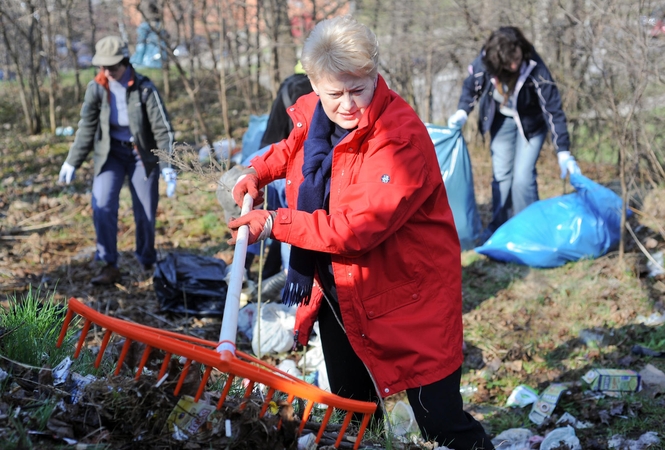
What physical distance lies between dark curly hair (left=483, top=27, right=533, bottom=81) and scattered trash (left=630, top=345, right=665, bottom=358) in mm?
Answer: 2357

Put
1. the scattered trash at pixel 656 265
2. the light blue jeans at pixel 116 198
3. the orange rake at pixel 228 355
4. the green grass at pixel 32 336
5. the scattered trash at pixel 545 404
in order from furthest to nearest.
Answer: the light blue jeans at pixel 116 198
the scattered trash at pixel 656 265
the scattered trash at pixel 545 404
the green grass at pixel 32 336
the orange rake at pixel 228 355

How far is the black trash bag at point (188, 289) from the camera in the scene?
477cm

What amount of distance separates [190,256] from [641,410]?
3.24 meters

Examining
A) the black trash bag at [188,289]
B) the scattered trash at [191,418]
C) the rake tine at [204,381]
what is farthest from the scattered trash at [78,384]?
the black trash bag at [188,289]

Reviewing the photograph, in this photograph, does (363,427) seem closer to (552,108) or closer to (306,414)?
(306,414)

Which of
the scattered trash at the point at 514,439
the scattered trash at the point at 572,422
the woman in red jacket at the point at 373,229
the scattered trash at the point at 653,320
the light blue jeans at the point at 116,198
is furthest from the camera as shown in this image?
the light blue jeans at the point at 116,198

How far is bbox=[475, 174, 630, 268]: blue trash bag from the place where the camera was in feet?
17.3

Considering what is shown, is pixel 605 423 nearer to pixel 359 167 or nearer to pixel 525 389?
pixel 525 389

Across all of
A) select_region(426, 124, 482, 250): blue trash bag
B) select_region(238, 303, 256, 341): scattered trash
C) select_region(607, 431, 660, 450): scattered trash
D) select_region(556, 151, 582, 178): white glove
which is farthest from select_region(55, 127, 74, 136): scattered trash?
select_region(607, 431, 660, 450): scattered trash

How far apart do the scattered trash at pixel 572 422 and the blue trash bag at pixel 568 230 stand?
209cm

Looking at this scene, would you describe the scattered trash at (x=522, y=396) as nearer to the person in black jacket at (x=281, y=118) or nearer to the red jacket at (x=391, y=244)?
the red jacket at (x=391, y=244)

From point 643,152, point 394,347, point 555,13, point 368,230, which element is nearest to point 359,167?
point 368,230

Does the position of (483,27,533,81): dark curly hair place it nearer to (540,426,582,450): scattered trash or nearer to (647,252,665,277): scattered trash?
(647,252,665,277): scattered trash

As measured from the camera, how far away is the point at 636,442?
10.0ft
